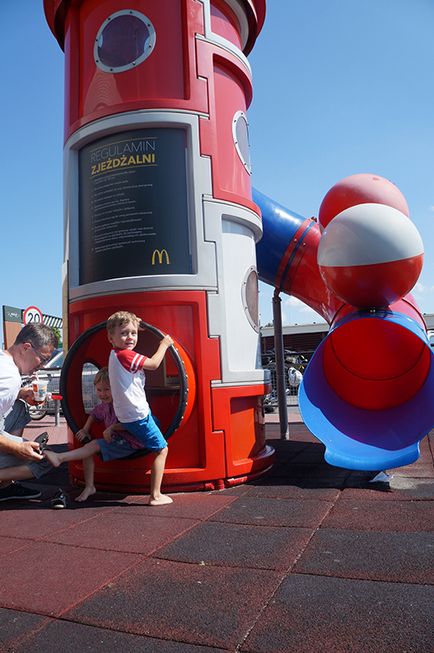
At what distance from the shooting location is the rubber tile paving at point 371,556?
8.71 feet

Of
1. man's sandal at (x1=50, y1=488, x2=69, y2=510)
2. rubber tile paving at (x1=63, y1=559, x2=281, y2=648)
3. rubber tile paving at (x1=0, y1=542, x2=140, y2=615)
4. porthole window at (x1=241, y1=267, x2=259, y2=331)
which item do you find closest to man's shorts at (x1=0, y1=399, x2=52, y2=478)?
man's sandal at (x1=50, y1=488, x2=69, y2=510)

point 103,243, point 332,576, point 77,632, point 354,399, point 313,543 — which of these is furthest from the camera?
point 354,399

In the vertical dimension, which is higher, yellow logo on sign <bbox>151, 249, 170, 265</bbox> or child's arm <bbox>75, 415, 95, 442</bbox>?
yellow logo on sign <bbox>151, 249, 170, 265</bbox>

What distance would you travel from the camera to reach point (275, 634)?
208cm

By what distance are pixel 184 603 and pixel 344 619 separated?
0.68 m

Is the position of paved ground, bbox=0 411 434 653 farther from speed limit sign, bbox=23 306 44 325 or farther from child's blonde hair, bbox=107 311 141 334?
speed limit sign, bbox=23 306 44 325

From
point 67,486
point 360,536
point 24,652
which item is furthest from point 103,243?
point 24,652

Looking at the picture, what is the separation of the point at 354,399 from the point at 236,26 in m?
4.16

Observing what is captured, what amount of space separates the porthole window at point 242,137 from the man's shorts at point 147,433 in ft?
9.41

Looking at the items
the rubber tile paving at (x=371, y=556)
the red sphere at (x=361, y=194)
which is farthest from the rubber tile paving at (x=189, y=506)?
the red sphere at (x=361, y=194)

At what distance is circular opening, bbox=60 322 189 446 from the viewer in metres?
4.61

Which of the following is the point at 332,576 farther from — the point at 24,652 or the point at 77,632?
the point at 24,652

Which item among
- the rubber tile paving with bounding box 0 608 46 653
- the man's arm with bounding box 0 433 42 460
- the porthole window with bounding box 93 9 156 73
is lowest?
the rubber tile paving with bounding box 0 608 46 653

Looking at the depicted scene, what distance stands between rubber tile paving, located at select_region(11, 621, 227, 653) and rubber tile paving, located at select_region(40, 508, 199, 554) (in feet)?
3.20
